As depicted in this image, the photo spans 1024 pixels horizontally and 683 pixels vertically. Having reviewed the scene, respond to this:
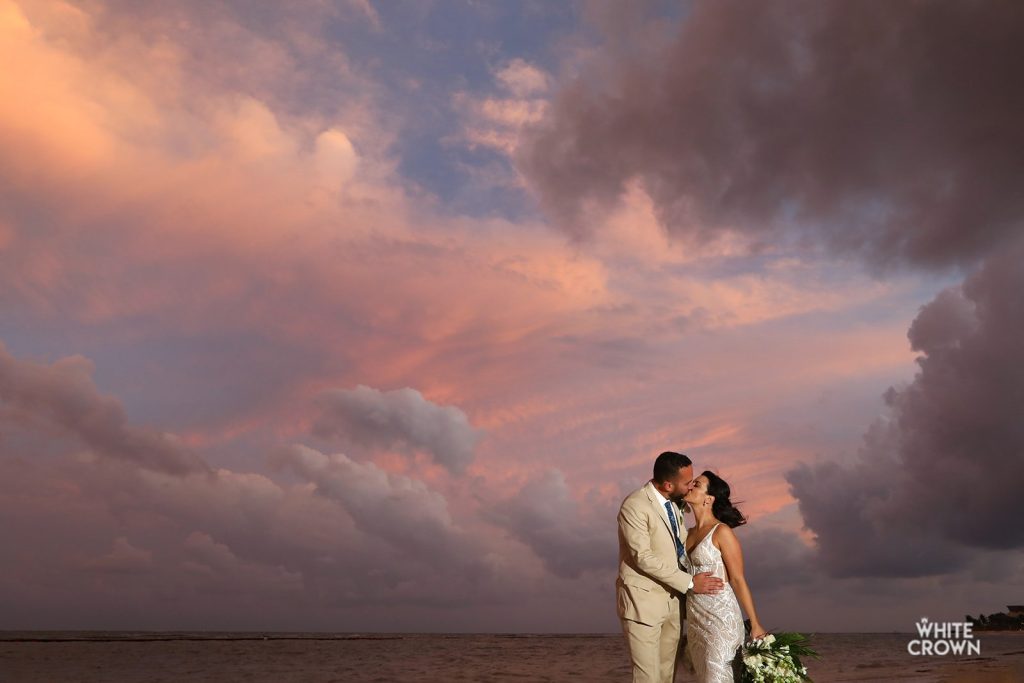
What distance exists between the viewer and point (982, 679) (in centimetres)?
2047

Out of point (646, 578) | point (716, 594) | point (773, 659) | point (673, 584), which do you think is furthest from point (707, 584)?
point (773, 659)

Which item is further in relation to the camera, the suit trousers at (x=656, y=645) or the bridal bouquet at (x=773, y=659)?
the suit trousers at (x=656, y=645)

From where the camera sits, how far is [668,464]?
766 cm

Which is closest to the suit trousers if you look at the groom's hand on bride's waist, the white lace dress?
the white lace dress

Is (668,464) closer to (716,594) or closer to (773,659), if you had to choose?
(716,594)

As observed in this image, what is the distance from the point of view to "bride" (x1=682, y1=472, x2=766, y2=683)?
7648 millimetres

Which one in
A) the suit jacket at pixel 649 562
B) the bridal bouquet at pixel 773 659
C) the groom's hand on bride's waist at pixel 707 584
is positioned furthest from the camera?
the groom's hand on bride's waist at pixel 707 584

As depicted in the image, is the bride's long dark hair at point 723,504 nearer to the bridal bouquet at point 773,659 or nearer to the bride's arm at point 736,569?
the bride's arm at point 736,569

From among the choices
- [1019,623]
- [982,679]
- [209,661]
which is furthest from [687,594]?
[1019,623]

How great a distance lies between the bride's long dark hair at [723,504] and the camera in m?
8.00

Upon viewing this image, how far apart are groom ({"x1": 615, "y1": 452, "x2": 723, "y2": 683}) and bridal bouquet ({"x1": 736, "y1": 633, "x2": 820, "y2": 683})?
62 centimetres

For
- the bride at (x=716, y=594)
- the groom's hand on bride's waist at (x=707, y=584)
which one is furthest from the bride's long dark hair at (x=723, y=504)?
the groom's hand on bride's waist at (x=707, y=584)

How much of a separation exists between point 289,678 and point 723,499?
83.3ft

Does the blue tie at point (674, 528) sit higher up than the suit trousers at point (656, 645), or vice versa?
the blue tie at point (674, 528)
